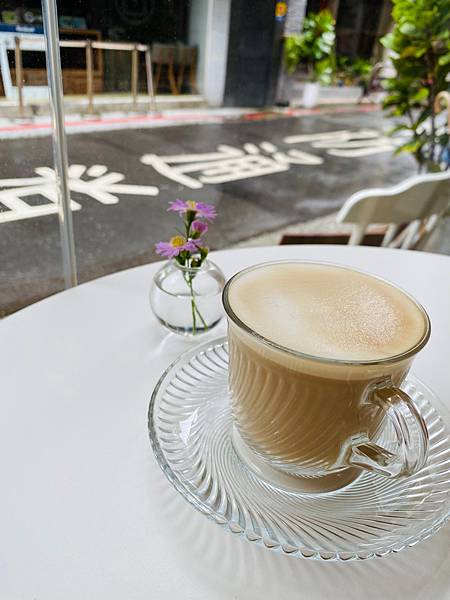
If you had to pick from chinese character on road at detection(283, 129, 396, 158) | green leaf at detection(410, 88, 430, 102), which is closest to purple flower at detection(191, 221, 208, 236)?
green leaf at detection(410, 88, 430, 102)

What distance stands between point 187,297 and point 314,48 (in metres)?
3.03

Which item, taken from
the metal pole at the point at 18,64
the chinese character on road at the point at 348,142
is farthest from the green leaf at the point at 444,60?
the chinese character on road at the point at 348,142

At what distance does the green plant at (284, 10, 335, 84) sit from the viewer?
104 inches

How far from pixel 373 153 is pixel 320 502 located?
3.71 m

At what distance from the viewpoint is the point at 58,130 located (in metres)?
0.57

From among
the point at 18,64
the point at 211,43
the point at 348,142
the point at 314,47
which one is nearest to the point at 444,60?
the point at 211,43

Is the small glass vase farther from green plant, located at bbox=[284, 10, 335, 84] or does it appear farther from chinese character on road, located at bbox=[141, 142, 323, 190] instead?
green plant, located at bbox=[284, 10, 335, 84]

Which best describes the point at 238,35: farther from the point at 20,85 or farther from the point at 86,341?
the point at 86,341

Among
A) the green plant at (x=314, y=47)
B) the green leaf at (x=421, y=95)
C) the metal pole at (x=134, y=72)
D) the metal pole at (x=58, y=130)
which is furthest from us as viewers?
the green plant at (x=314, y=47)

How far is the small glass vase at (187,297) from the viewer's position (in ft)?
1.49

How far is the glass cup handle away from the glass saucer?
0.10 feet

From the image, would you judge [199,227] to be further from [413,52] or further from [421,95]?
[421,95]

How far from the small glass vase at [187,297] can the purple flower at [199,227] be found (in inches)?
1.3

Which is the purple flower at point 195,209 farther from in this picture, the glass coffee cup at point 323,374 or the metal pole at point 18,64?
the metal pole at point 18,64
